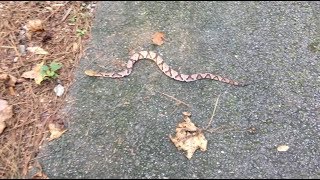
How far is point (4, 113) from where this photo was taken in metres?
3.20

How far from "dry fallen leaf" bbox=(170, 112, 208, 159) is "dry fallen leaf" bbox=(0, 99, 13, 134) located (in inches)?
52.0

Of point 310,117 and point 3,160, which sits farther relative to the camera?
point 310,117

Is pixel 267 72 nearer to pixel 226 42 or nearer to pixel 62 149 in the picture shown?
pixel 226 42

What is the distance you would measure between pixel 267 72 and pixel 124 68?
4.35 ft

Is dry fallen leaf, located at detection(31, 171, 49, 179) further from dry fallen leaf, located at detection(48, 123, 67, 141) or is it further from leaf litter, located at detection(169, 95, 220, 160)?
leaf litter, located at detection(169, 95, 220, 160)

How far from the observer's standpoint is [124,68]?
145 inches

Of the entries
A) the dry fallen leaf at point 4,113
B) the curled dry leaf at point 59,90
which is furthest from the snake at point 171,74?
the dry fallen leaf at point 4,113

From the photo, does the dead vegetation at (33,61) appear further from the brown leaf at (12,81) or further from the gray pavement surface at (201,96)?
the gray pavement surface at (201,96)

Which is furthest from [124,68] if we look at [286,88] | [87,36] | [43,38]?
[286,88]

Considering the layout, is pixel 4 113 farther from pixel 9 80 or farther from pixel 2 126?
pixel 9 80

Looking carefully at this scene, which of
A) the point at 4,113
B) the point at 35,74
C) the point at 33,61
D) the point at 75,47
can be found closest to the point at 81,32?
the point at 75,47

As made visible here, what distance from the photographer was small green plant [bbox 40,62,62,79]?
3521 mm

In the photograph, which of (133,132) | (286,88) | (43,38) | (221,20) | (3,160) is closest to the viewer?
(3,160)

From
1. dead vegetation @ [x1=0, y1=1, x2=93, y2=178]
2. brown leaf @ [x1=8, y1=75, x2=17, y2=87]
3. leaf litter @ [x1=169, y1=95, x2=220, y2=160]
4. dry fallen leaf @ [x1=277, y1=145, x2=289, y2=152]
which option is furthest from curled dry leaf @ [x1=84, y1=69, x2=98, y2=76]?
dry fallen leaf @ [x1=277, y1=145, x2=289, y2=152]
